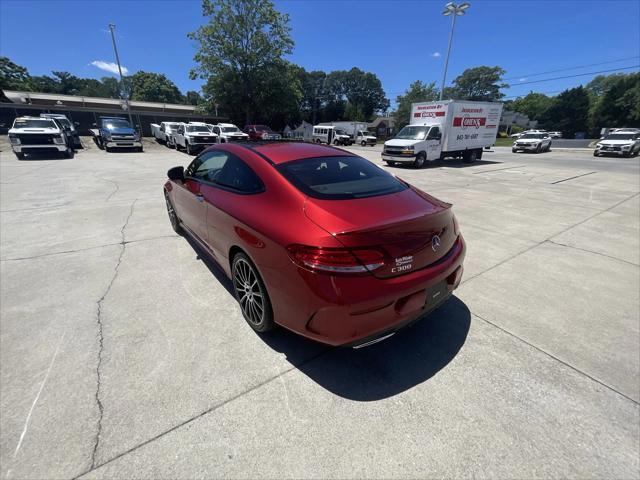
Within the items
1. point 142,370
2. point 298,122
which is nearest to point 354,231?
point 142,370

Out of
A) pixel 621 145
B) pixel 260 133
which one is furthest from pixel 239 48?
pixel 621 145

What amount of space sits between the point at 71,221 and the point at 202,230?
4.00m

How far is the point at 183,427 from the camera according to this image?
1.88 m

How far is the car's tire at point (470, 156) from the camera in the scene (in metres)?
17.7

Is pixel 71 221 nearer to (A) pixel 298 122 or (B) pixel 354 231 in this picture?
(B) pixel 354 231

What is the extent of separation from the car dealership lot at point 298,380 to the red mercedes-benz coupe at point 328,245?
0.48m

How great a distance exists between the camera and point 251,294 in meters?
2.64

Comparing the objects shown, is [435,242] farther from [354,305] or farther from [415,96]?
[415,96]

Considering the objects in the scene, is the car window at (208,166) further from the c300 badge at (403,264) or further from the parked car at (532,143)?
the parked car at (532,143)

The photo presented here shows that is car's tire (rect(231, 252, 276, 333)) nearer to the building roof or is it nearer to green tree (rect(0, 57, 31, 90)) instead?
the building roof

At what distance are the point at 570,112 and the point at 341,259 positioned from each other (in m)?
82.2

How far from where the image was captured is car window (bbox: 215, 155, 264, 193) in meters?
2.72

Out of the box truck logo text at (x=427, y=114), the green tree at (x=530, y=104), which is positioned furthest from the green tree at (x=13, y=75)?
the green tree at (x=530, y=104)

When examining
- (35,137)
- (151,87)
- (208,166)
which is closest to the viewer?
(208,166)
